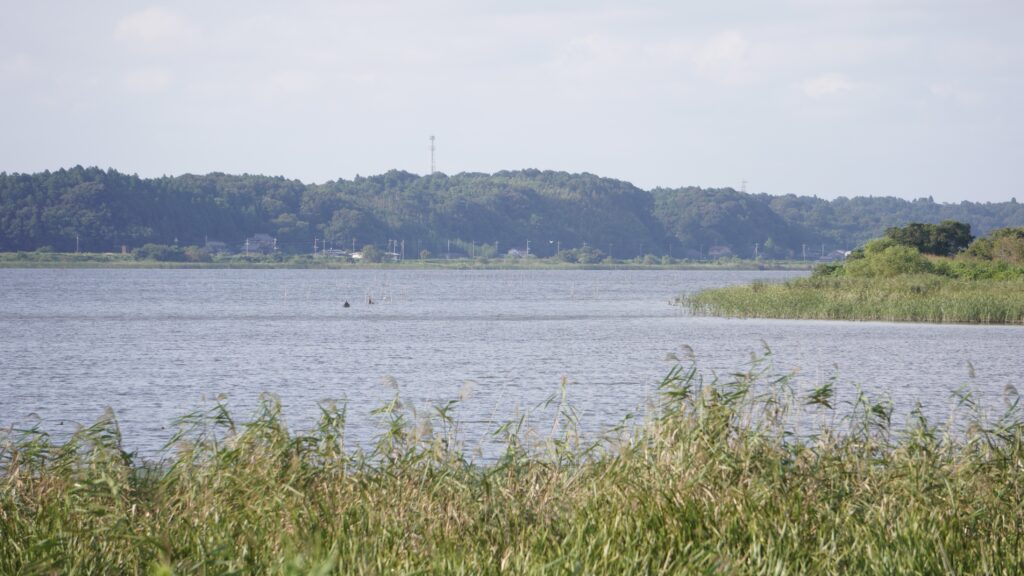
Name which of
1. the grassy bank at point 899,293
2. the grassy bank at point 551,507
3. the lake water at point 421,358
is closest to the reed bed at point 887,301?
the grassy bank at point 899,293

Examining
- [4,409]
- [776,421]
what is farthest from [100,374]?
[776,421]

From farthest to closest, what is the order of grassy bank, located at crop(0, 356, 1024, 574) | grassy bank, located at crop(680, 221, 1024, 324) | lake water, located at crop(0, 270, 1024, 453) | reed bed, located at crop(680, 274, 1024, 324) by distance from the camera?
1. grassy bank, located at crop(680, 221, 1024, 324)
2. reed bed, located at crop(680, 274, 1024, 324)
3. lake water, located at crop(0, 270, 1024, 453)
4. grassy bank, located at crop(0, 356, 1024, 574)

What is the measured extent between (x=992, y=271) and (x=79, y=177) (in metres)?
161

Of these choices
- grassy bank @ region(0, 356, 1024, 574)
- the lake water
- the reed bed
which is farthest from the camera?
the reed bed

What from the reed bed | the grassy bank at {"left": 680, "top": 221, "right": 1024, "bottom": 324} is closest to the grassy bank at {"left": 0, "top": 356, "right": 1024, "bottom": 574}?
the reed bed

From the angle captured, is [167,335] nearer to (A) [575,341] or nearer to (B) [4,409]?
(A) [575,341]

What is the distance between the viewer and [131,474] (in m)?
11.2

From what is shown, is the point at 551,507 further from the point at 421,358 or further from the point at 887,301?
the point at 887,301

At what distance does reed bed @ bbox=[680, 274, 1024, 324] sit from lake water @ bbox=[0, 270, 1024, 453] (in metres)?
1.62

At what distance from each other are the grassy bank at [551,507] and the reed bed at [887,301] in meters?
43.2

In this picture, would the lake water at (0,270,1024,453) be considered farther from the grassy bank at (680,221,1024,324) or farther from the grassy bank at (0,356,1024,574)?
the grassy bank at (680,221,1024,324)

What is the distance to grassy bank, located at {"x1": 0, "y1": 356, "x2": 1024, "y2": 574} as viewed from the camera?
805cm

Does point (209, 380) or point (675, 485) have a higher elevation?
point (675, 485)

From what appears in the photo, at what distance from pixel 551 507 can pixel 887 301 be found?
49009 millimetres
